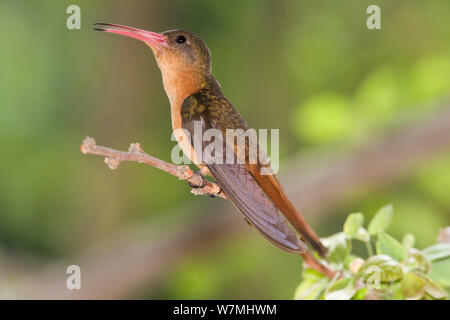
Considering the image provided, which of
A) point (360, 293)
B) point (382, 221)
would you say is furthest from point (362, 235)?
point (360, 293)

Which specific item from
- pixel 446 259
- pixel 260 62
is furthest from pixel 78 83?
pixel 446 259

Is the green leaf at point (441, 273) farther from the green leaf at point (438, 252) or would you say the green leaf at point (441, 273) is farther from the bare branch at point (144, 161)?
the bare branch at point (144, 161)

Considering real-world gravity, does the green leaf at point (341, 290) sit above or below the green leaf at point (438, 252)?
below

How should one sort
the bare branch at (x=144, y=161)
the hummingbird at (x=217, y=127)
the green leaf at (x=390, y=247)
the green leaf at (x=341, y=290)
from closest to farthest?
the bare branch at (x=144, y=161), the hummingbird at (x=217, y=127), the green leaf at (x=341, y=290), the green leaf at (x=390, y=247)

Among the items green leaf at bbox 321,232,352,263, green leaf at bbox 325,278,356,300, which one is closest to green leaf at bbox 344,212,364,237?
green leaf at bbox 321,232,352,263

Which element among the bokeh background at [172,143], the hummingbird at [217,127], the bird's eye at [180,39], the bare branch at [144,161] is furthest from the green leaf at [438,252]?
the bokeh background at [172,143]

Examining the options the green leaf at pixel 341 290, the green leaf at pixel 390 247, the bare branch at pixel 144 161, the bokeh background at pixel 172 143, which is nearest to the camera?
the bare branch at pixel 144 161

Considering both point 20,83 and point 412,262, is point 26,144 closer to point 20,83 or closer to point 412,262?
point 20,83

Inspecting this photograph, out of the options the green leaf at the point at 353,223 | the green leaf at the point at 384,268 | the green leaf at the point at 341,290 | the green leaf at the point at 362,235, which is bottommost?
the green leaf at the point at 341,290
